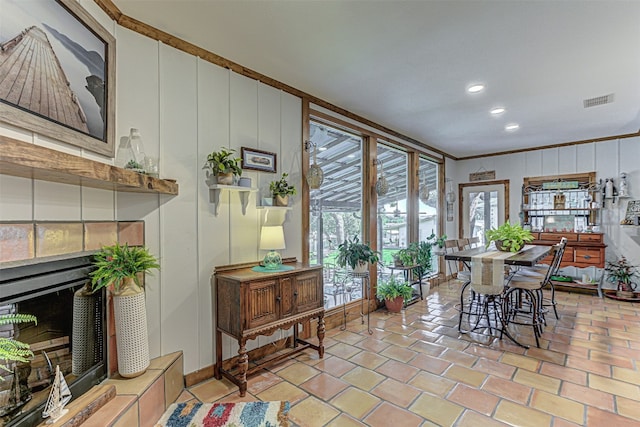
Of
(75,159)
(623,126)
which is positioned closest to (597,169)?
(623,126)

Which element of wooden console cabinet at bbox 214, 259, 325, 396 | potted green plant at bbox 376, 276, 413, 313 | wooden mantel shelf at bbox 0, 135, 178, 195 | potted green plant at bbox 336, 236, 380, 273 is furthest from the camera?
potted green plant at bbox 376, 276, 413, 313

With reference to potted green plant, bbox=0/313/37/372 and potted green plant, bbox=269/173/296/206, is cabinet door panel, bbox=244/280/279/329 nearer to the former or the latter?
potted green plant, bbox=269/173/296/206

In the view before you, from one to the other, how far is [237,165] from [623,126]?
5.51m

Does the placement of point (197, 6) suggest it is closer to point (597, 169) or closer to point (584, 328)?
point (584, 328)

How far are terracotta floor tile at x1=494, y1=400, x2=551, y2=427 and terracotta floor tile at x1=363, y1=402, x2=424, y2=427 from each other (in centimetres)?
55

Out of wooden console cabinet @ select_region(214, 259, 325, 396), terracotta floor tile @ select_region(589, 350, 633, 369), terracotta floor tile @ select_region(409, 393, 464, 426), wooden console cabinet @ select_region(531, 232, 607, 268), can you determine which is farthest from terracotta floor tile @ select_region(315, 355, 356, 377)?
wooden console cabinet @ select_region(531, 232, 607, 268)

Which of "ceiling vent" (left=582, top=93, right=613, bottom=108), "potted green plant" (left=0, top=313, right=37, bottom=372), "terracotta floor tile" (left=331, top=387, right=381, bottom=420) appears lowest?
"terracotta floor tile" (left=331, top=387, right=381, bottom=420)

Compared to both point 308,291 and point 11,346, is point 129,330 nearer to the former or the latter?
point 11,346

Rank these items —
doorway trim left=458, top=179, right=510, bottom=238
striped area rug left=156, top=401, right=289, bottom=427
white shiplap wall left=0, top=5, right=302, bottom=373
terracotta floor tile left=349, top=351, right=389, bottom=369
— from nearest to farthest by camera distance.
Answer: striped area rug left=156, top=401, right=289, bottom=427, white shiplap wall left=0, top=5, right=302, bottom=373, terracotta floor tile left=349, top=351, right=389, bottom=369, doorway trim left=458, top=179, right=510, bottom=238

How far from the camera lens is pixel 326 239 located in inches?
150

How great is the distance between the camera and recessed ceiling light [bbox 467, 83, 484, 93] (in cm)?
307

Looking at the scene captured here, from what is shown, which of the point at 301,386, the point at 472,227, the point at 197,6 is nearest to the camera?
the point at 197,6

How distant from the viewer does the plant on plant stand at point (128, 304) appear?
1.81 m

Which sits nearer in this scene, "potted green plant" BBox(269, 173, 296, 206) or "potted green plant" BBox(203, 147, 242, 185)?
"potted green plant" BBox(203, 147, 242, 185)
